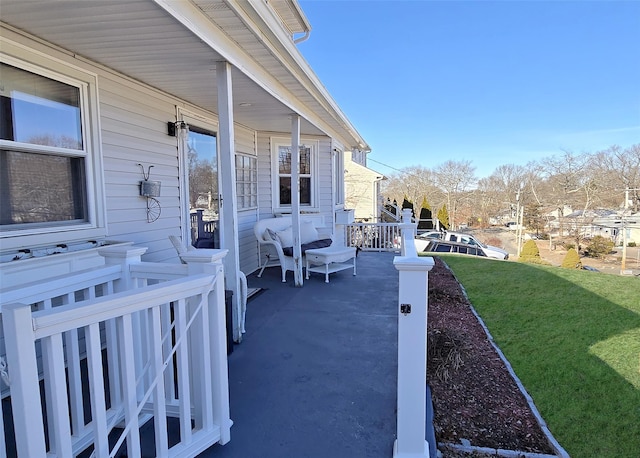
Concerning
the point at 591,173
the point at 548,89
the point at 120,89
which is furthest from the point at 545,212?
the point at 120,89

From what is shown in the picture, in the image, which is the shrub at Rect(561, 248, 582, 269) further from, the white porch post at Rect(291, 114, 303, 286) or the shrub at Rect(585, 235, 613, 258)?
the white porch post at Rect(291, 114, 303, 286)

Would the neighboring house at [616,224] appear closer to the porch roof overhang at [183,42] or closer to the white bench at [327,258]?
the white bench at [327,258]

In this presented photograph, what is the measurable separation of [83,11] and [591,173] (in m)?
32.5

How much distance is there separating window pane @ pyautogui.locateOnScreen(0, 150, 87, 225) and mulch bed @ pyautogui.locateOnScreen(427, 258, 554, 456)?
3201 mm

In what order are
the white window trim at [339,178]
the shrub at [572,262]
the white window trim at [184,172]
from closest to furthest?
the white window trim at [184,172] < the white window trim at [339,178] < the shrub at [572,262]

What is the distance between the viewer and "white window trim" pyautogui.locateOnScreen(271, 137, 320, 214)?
279 inches

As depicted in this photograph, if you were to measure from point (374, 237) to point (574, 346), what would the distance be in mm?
5241

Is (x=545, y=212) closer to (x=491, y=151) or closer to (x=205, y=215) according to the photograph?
(x=491, y=151)

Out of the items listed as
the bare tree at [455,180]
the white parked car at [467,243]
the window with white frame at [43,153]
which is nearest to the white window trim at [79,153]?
the window with white frame at [43,153]

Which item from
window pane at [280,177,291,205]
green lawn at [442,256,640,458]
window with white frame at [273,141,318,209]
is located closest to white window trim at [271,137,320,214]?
window with white frame at [273,141,318,209]

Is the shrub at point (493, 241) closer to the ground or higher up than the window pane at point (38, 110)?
closer to the ground

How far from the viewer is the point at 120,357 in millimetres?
1568

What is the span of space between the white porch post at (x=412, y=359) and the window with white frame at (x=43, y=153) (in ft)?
8.30

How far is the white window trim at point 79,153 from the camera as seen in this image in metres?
2.49
